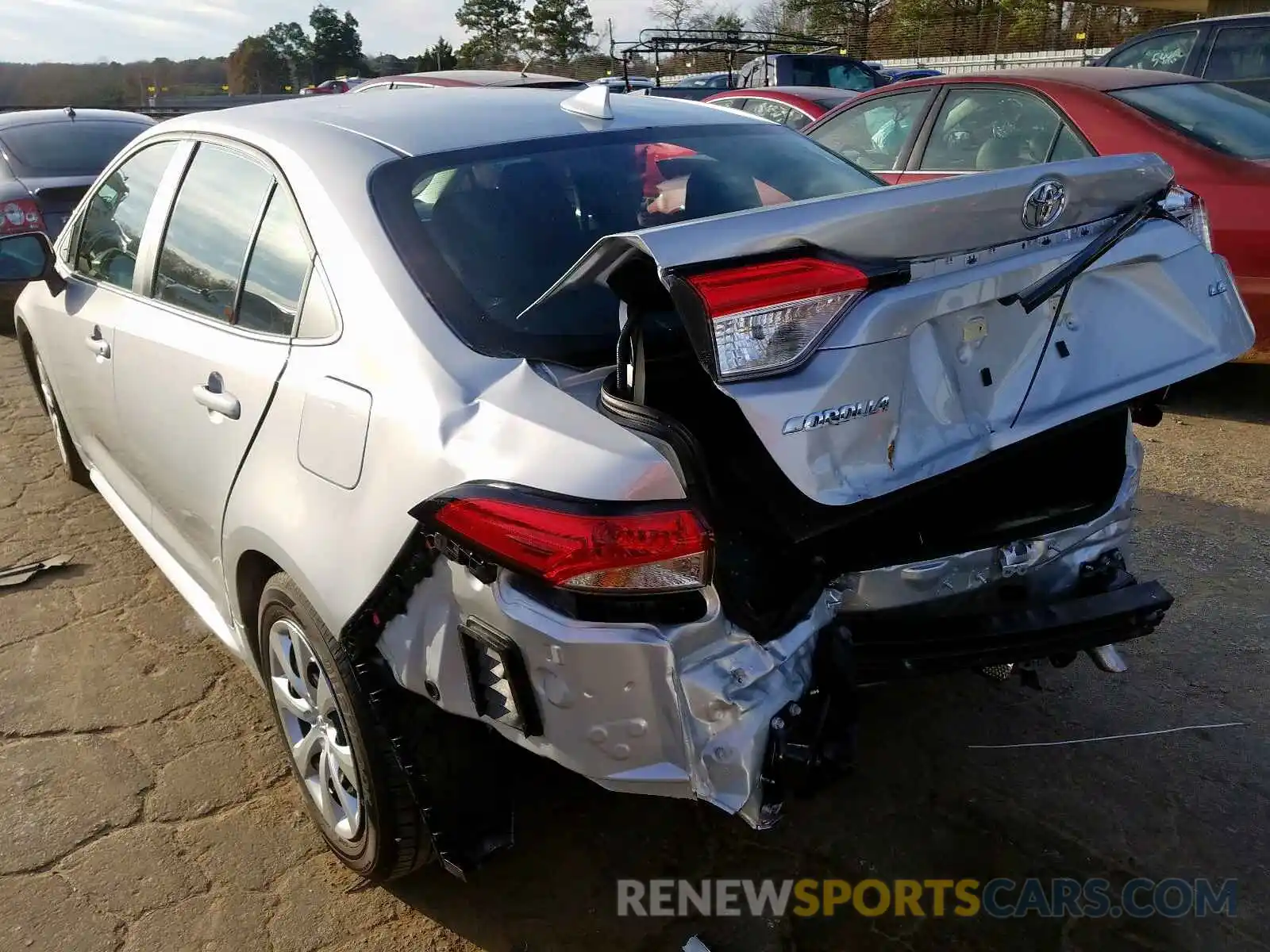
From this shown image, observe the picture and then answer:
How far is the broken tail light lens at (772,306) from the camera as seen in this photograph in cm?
167

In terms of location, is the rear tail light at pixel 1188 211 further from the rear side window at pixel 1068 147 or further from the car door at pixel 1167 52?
the car door at pixel 1167 52

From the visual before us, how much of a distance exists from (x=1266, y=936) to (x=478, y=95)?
110 inches

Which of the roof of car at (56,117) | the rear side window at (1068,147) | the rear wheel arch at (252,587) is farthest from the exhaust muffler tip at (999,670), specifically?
the roof of car at (56,117)

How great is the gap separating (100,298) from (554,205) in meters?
1.77

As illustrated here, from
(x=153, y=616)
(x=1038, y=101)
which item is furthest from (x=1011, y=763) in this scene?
(x=1038, y=101)

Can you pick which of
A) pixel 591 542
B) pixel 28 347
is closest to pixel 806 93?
pixel 28 347

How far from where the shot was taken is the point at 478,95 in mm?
2881

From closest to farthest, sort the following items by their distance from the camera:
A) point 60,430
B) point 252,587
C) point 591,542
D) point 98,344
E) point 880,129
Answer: point 591,542 → point 252,587 → point 98,344 → point 60,430 → point 880,129

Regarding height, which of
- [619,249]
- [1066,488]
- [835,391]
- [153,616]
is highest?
[619,249]

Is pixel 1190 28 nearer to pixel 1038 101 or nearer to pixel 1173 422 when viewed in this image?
pixel 1038 101

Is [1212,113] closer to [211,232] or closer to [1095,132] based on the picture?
[1095,132]

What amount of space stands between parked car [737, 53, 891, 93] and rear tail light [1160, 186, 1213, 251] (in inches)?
505

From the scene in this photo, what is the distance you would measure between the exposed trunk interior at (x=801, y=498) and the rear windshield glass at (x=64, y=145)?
685 cm

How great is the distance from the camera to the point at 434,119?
8.48 feet
